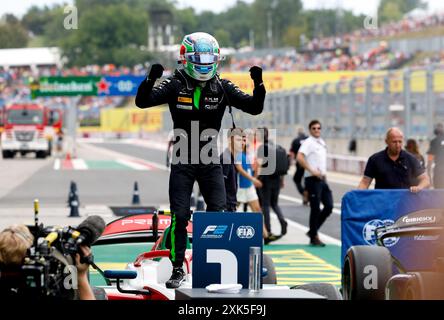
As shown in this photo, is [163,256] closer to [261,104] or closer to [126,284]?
[126,284]

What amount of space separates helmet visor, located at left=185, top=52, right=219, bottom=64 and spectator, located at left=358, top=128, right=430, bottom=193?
5.18 metres

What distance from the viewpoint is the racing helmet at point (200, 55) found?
26.0 feet

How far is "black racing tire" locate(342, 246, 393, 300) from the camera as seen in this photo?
6844mm

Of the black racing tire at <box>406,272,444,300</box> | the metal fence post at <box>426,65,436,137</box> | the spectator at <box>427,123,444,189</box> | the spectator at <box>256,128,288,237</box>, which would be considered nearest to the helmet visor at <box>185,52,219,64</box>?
the black racing tire at <box>406,272,444,300</box>

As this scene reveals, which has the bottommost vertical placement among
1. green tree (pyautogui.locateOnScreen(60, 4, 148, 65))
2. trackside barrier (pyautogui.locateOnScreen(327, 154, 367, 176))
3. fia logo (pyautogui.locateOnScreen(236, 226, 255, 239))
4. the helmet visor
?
trackside barrier (pyautogui.locateOnScreen(327, 154, 367, 176))

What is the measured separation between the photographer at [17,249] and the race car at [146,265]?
1.11 m

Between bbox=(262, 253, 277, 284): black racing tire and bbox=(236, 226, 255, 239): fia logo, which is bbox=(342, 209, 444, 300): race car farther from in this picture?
bbox=(262, 253, 277, 284): black racing tire

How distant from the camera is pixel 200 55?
7.92m

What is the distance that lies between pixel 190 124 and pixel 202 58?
516 mm

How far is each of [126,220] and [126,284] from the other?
123cm

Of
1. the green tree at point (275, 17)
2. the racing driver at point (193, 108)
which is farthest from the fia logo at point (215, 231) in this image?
the green tree at point (275, 17)

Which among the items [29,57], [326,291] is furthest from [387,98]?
[29,57]

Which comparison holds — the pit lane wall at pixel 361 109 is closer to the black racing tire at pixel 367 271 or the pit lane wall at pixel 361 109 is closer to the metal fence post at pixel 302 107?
the metal fence post at pixel 302 107
